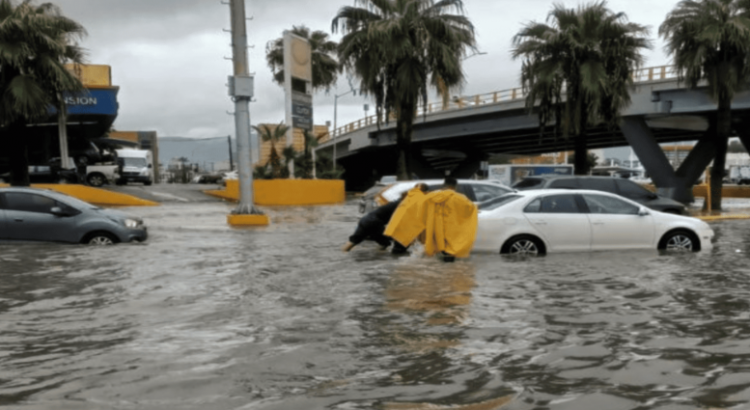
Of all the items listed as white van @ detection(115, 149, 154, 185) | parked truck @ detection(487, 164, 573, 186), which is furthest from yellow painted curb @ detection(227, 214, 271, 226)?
white van @ detection(115, 149, 154, 185)

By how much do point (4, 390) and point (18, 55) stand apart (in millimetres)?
25491

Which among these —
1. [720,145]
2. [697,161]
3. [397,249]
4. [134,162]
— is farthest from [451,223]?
[134,162]

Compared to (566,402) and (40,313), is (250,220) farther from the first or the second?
(566,402)

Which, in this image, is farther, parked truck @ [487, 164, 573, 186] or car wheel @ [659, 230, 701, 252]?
parked truck @ [487, 164, 573, 186]

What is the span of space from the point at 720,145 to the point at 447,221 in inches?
918

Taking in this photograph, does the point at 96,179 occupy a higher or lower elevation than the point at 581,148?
lower

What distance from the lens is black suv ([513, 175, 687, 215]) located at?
23672 mm

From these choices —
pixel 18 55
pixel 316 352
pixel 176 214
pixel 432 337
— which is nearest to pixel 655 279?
pixel 432 337

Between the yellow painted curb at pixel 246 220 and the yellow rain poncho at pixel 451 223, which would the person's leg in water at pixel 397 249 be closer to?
the yellow rain poncho at pixel 451 223

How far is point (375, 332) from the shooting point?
777cm

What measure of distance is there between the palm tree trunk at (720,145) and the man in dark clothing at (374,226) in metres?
21.2

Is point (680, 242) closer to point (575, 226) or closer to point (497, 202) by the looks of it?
point (575, 226)

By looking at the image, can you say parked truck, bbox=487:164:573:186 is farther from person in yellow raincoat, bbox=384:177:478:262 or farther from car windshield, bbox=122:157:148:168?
person in yellow raincoat, bbox=384:177:478:262

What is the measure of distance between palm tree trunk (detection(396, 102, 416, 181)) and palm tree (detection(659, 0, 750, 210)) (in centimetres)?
1176
